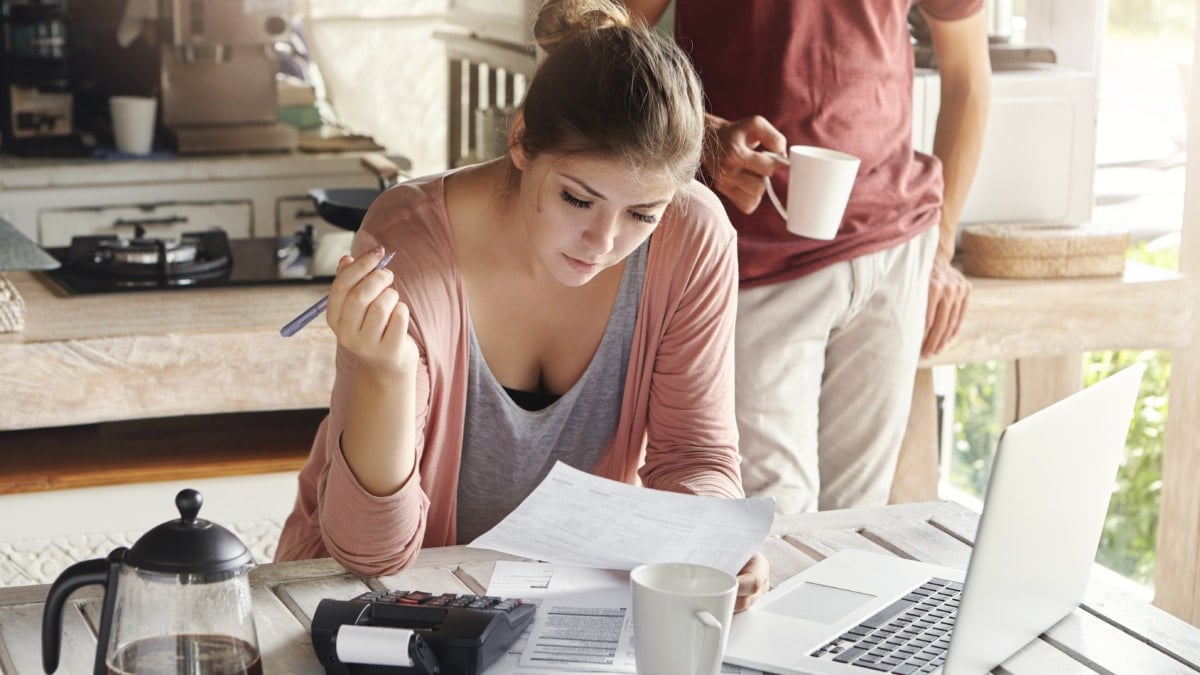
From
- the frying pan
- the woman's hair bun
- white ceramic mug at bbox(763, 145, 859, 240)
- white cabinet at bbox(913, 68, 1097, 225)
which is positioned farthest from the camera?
white cabinet at bbox(913, 68, 1097, 225)

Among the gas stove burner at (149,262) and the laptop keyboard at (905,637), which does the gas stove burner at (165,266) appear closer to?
the gas stove burner at (149,262)

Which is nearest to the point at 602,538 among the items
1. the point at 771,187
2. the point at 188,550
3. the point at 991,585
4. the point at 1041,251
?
the point at 991,585

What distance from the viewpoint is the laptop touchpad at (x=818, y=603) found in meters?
1.27

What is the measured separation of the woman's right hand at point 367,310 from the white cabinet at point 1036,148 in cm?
191

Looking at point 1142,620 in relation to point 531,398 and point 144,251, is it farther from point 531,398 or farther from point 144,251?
point 144,251

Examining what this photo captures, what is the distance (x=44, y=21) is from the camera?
3812mm

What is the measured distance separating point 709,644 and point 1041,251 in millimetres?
1949

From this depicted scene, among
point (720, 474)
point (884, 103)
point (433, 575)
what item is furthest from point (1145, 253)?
point (433, 575)

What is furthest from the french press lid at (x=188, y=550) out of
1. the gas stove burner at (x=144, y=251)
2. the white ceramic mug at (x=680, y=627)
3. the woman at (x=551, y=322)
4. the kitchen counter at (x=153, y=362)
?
the gas stove burner at (x=144, y=251)

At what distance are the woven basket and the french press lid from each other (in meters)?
2.10

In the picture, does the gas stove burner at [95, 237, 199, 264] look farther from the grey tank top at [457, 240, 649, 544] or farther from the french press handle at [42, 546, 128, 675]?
the french press handle at [42, 546, 128, 675]

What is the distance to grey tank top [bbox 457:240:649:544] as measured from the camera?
161 centimetres

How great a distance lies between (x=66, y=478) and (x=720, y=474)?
1234mm

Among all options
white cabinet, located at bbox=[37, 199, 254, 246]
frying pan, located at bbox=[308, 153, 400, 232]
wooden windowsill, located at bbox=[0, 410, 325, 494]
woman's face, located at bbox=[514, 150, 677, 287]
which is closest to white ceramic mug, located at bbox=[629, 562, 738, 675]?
woman's face, located at bbox=[514, 150, 677, 287]
